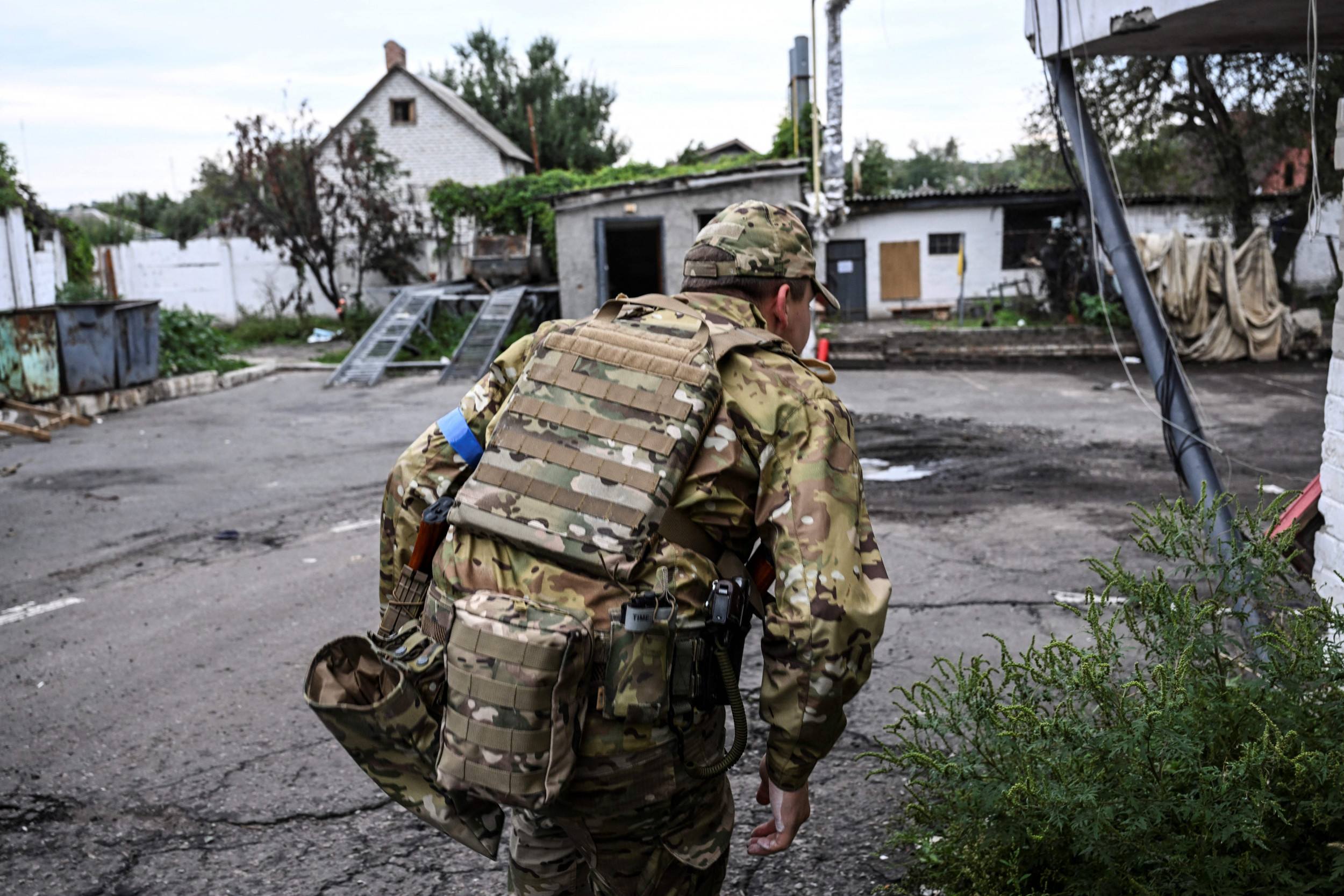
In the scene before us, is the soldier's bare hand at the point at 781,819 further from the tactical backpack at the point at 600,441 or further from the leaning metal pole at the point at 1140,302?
the leaning metal pole at the point at 1140,302

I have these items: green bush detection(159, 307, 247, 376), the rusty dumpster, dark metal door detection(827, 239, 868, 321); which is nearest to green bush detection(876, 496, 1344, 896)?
the rusty dumpster

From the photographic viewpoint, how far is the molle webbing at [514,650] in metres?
1.64

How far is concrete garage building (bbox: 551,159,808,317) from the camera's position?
1669cm

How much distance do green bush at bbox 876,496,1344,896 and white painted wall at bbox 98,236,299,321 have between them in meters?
24.9

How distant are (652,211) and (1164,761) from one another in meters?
15.9

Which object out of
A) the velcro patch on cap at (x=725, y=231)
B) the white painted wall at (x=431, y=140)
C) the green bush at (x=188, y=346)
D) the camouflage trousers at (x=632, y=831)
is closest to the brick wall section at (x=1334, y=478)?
the velcro patch on cap at (x=725, y=231)

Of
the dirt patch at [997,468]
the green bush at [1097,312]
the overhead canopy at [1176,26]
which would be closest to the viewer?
the overhead canopy at [1176,26]

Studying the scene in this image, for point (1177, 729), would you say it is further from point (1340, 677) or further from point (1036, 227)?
point (1036, 227)

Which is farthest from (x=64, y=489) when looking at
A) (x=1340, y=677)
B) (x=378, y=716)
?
(x=1340, y=677)

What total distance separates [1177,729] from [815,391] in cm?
105

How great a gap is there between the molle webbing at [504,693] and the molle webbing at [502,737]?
0.04m

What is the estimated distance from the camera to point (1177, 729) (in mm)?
2033

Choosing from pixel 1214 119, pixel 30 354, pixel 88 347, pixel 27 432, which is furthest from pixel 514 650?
pixel 1214 119

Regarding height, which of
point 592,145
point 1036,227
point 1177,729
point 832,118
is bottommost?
point 1177,729
